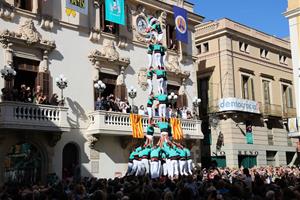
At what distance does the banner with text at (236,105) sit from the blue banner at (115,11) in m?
10.2

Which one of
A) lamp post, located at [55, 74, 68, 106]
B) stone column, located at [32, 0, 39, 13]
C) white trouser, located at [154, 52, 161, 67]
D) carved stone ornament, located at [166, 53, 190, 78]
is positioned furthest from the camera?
carved stone ornament, located at [166, 53, 190, 78]

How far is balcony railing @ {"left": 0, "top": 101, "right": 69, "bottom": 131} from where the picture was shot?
766 inches

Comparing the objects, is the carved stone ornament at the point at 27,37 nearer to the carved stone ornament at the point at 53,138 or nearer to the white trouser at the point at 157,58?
the carved stone ornament at the point at 53,138

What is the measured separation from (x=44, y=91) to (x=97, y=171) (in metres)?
4.99

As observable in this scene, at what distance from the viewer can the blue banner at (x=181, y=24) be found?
28.8 metres

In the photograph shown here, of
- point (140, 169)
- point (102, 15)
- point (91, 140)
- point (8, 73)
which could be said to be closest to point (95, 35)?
point (102, 15)

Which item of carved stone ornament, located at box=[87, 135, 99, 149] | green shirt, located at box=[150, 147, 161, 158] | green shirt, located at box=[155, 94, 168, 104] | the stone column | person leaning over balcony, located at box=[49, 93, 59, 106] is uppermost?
the stone column

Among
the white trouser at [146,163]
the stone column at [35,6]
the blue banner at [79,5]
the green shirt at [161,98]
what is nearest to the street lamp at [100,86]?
the blue banner at [79,5]

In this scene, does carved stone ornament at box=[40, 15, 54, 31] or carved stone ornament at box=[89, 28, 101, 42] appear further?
carved stone ornament at box=[89, 28, 101, 42]

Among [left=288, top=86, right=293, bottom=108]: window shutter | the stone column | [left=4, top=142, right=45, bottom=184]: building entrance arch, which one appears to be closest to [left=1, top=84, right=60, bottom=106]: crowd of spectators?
[left=4, top=142, right=45, bottom=184]: building entrance arch

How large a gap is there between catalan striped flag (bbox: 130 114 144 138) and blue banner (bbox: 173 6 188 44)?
701 cm

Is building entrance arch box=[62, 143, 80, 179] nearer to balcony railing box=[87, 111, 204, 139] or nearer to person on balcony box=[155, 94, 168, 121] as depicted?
balcony railing box=[87, 111, 204, 139]

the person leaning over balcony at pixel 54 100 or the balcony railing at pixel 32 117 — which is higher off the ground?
the person leaning over balcony at pixel 54 100

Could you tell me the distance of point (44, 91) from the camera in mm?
22234
